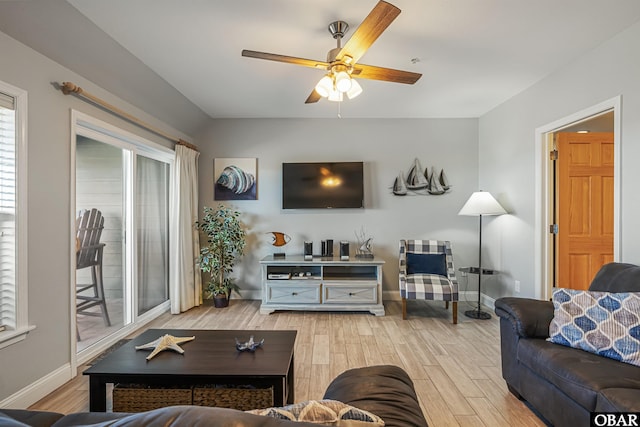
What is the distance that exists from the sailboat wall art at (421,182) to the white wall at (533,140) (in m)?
0.55

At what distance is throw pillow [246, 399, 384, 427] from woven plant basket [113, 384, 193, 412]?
120 centimetres

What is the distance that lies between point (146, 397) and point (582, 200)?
3.97 m

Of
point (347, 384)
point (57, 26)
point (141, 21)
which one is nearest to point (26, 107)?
point (57, 26)

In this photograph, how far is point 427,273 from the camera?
159 inches

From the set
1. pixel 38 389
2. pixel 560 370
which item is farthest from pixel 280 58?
pixel 38 389

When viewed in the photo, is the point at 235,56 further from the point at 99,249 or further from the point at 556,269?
the point at 556,269

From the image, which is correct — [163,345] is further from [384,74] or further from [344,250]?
[344,250]

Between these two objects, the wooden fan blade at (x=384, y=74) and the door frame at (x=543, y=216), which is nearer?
the wooden fan blade at (x=384, y=74)

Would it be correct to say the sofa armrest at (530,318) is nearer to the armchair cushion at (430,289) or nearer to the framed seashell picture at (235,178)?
the armchair cushion at (430,289)

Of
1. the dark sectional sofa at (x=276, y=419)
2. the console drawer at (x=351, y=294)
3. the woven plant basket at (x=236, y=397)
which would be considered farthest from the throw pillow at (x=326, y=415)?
the console drawer at (x=351, y=294)

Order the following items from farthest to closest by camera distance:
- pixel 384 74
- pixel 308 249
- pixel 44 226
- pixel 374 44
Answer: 1. pixel 308 249
2. pixel 374 44
3. pixel 384 74
4. pixel 44 226

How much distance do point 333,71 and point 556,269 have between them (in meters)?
2.93

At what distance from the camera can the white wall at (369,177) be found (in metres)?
4.50

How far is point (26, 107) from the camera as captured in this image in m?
2.00
